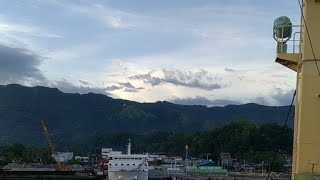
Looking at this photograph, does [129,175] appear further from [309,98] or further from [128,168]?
[309,98]

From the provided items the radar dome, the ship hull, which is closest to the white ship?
the ship hull

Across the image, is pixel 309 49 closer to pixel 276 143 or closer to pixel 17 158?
pixel 276 143

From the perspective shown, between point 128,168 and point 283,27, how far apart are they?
273ft

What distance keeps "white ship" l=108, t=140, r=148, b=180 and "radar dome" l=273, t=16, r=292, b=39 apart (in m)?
82.0

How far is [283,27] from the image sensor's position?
11.1 metres

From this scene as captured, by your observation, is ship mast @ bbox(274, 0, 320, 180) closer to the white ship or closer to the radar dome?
the radar dome

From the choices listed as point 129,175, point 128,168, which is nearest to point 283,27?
point 129,175

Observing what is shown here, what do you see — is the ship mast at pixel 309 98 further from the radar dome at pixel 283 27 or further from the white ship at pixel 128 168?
the white ship at pixel 128 168

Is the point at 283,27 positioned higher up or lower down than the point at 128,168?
higher up

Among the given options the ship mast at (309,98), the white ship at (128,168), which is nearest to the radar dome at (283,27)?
the ship mast at (309,98)

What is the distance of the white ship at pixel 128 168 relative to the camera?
91562 millimetres

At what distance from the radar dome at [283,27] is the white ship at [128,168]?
81957 mm

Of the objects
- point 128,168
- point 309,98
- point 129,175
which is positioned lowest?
point 129,175

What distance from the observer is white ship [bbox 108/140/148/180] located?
91.6 meters
